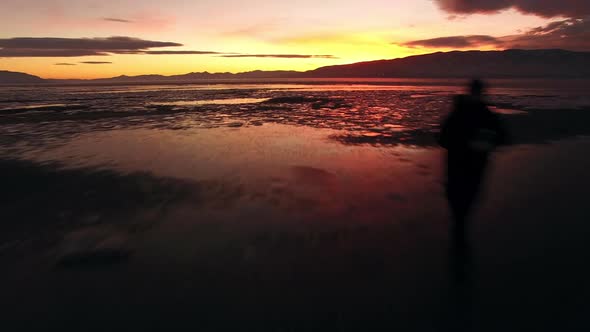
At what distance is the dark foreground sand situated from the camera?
335 centimetres

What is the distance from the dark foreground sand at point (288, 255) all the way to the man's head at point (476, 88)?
7.15 ft

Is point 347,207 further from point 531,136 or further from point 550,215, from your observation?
point 531,136

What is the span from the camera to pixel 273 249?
466 cm

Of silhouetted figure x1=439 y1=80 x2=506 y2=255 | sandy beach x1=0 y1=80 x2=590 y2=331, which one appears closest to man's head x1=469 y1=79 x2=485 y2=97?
silhouetted figure x1=439 y1=80 x2=506 y2=255

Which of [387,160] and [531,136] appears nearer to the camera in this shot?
[387,160]

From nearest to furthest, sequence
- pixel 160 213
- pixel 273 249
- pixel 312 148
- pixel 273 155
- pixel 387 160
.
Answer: pixel 273 249
pixel 160 213
pixel 387 160
pixel 273 155
pixel 312 148

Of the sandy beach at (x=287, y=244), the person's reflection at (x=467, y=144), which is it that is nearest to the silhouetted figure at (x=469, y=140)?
the person's reflection at (x=467, y=144)

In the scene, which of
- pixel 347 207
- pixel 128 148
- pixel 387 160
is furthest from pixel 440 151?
pixel 128 148

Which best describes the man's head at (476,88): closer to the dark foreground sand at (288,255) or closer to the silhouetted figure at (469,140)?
the silhouetted figure at (469,140)

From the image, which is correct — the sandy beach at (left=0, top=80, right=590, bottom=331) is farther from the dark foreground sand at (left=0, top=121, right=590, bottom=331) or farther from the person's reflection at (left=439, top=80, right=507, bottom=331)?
the person's reflection at (left=439, top=80, right=507, bottom=331)

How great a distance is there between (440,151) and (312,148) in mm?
4303

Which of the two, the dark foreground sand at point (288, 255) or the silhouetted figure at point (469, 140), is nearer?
the dark foreground sand at point (288, 255)

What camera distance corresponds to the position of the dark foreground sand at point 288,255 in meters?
3.35

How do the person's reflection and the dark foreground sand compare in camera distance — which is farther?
the person's reflection
